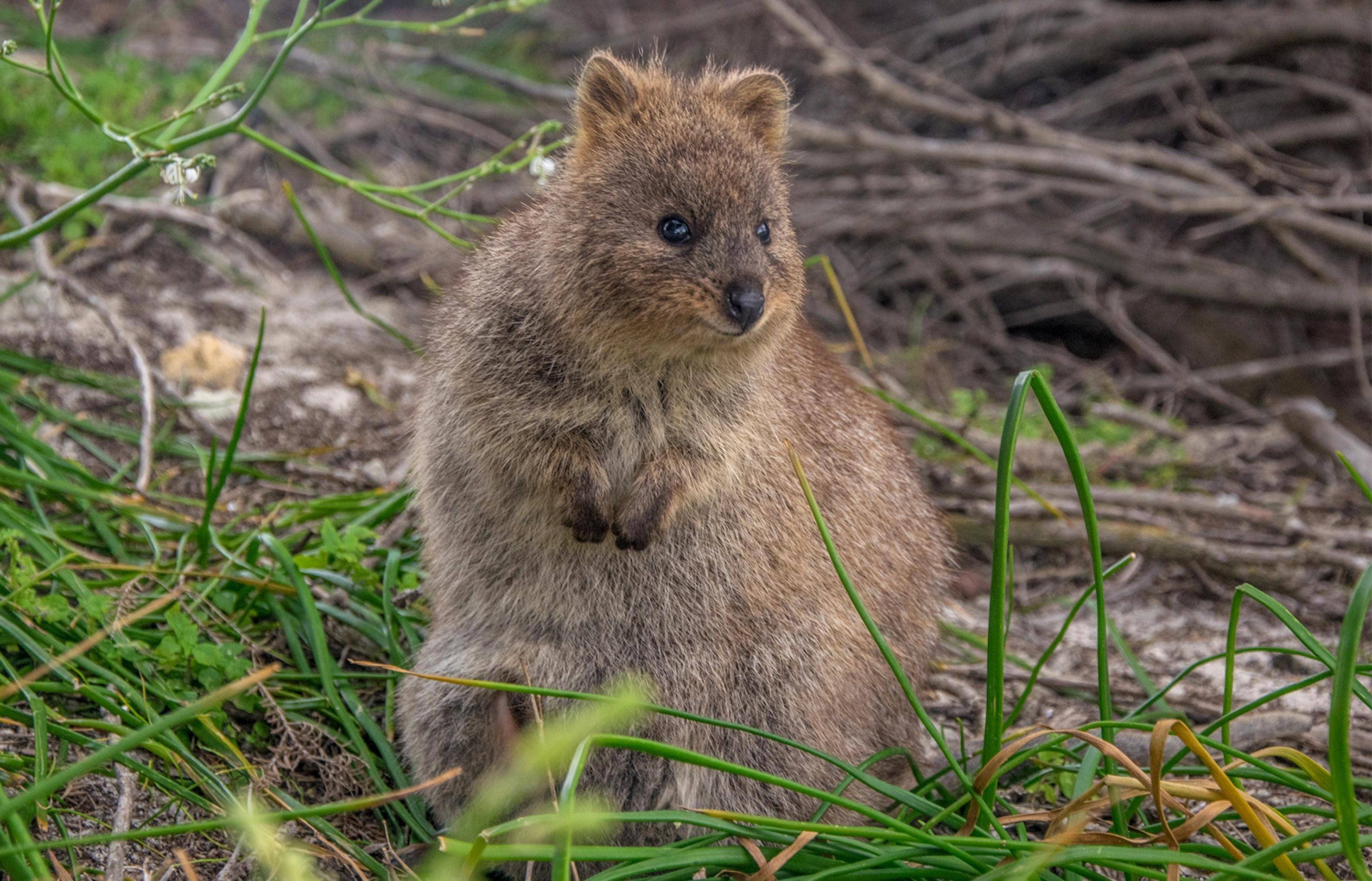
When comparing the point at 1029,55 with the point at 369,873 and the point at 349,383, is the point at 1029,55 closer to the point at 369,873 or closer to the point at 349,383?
the point at 349,383

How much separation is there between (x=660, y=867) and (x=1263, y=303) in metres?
5.75

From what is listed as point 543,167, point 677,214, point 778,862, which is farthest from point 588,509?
point 543,167

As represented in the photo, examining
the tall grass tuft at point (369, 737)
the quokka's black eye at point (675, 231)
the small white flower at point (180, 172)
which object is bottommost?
the tall grass tuft at point (369, 737)

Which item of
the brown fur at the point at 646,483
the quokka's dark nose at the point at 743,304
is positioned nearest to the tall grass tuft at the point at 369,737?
the brown fur at the point at 646,483

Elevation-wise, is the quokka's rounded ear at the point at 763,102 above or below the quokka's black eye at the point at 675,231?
above

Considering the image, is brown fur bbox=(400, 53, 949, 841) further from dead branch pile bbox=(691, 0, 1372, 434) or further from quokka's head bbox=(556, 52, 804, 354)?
Answer: dead branch pile bbox=(691, 0, 1372, 434)

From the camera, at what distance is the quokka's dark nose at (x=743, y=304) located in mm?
2979

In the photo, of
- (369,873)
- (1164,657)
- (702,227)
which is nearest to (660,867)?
(369,873)

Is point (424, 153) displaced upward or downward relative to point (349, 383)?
upward

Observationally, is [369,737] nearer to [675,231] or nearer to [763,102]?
[675,231]

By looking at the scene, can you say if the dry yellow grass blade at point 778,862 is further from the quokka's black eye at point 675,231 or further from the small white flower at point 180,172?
the small white flower at point 180,172

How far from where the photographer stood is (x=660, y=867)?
260cm

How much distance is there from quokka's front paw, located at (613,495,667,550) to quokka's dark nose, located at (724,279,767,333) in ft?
1.72

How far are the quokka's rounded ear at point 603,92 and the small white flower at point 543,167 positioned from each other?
8.6 inches
